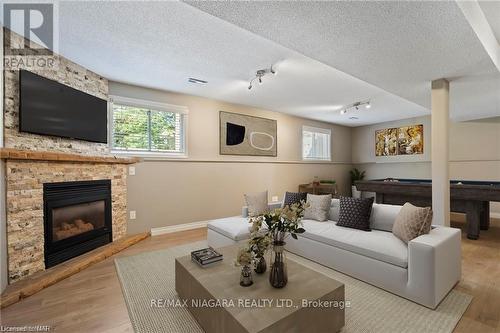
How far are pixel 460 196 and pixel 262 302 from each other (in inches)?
163

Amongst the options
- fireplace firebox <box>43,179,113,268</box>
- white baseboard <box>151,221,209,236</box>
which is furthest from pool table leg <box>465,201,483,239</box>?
fireplace firebox <box>43,179,113,268</box>

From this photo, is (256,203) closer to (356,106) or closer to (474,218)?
(356,106)

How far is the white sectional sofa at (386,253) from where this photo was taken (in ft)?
6.21

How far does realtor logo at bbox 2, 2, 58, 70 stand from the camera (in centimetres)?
208

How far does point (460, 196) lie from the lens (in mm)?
3783

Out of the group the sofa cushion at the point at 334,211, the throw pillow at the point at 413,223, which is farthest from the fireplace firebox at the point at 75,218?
the throw pillow at the point at 413,223

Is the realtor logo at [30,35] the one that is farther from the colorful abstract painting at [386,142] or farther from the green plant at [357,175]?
the green plant at [357,175]

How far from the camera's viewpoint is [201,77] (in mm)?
3543

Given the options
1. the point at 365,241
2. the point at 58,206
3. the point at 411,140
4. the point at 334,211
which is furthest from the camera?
the point at 411,140

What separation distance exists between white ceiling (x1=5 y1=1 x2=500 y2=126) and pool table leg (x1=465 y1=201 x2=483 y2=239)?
1802 millimetres

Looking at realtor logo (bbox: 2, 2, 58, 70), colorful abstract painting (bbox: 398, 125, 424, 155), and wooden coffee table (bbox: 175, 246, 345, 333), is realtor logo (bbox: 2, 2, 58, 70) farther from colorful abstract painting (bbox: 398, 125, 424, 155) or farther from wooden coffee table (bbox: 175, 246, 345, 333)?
colorful abstract painting (bbox: 398, 125, 424, 155)

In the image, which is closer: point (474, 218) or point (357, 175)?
point (474, 218)

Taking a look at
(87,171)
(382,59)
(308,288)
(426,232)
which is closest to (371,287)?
(426,232)

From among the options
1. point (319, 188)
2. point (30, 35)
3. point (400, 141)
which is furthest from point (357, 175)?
point (30, 35)
